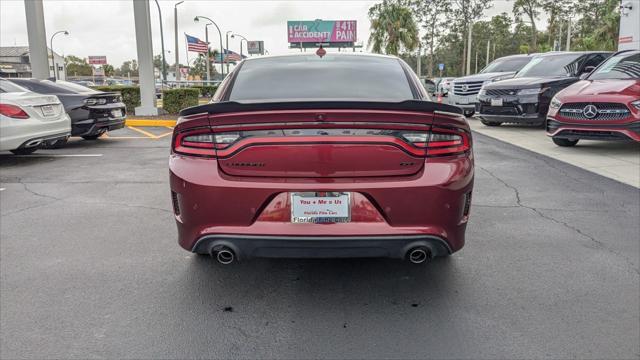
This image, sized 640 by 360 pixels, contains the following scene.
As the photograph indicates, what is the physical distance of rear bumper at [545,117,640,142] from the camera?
7930 millimetres

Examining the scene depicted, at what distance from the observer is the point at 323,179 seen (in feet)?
8.96

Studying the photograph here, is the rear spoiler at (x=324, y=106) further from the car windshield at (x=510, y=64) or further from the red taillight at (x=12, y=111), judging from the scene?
the car windshield at (x=510, y=64)

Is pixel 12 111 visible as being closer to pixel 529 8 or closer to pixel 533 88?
pixel 533 88

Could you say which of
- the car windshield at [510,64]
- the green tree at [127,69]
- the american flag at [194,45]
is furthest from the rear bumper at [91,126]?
the green tree at [127,69]

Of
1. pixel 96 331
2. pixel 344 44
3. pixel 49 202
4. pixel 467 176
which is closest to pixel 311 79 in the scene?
pixel 467 176

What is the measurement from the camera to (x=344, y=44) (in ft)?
208

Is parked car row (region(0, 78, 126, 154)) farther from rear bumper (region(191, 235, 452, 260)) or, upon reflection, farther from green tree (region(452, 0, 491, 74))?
green tree (region(452, 0, 491, 74))

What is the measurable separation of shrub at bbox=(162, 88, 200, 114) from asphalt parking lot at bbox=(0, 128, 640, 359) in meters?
11.4

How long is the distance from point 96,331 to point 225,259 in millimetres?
776

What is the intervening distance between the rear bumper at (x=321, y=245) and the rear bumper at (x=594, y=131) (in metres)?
6.60

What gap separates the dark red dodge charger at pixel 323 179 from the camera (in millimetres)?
2729

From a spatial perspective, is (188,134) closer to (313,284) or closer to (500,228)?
(313,284)

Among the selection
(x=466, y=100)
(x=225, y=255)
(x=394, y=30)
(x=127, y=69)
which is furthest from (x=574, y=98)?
(x=127, y=69)

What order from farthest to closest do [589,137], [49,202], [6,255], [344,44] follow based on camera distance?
1. [344,44]
2. [589,137]
3. [49,202]
4. [6,255]
